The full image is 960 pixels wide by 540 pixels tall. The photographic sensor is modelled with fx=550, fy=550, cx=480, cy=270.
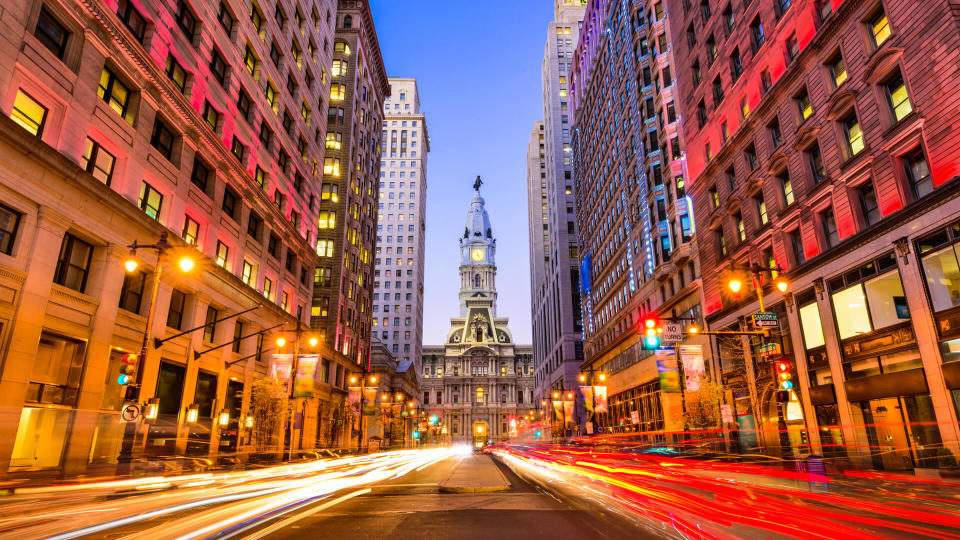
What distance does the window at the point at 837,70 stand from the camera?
27250 millimetres

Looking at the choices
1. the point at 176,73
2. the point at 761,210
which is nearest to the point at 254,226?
the point at 176,73

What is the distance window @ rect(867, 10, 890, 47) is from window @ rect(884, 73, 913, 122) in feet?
6.31

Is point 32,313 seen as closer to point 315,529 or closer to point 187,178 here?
point 187,178

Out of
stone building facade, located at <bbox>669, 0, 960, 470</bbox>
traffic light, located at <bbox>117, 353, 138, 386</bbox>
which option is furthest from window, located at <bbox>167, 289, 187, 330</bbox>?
stone building facade, located at <bbox>669, 0, 960, 470</bbox>

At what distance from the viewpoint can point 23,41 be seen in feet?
66.0

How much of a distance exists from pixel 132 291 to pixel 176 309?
3995 mm

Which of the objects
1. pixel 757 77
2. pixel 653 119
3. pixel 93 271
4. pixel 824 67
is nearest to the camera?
pixel 93 271

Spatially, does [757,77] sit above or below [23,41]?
above

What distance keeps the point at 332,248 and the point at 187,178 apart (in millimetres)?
32645

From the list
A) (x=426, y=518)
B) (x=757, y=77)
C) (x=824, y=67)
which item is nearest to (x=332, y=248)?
(x=757, y=77)

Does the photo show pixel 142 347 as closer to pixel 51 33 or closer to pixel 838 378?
pixel 51 33

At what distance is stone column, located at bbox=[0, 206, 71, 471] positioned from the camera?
18906mm

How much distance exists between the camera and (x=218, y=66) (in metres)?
34.9

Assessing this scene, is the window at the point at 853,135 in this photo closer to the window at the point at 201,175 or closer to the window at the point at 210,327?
the window at the point at 201,175
